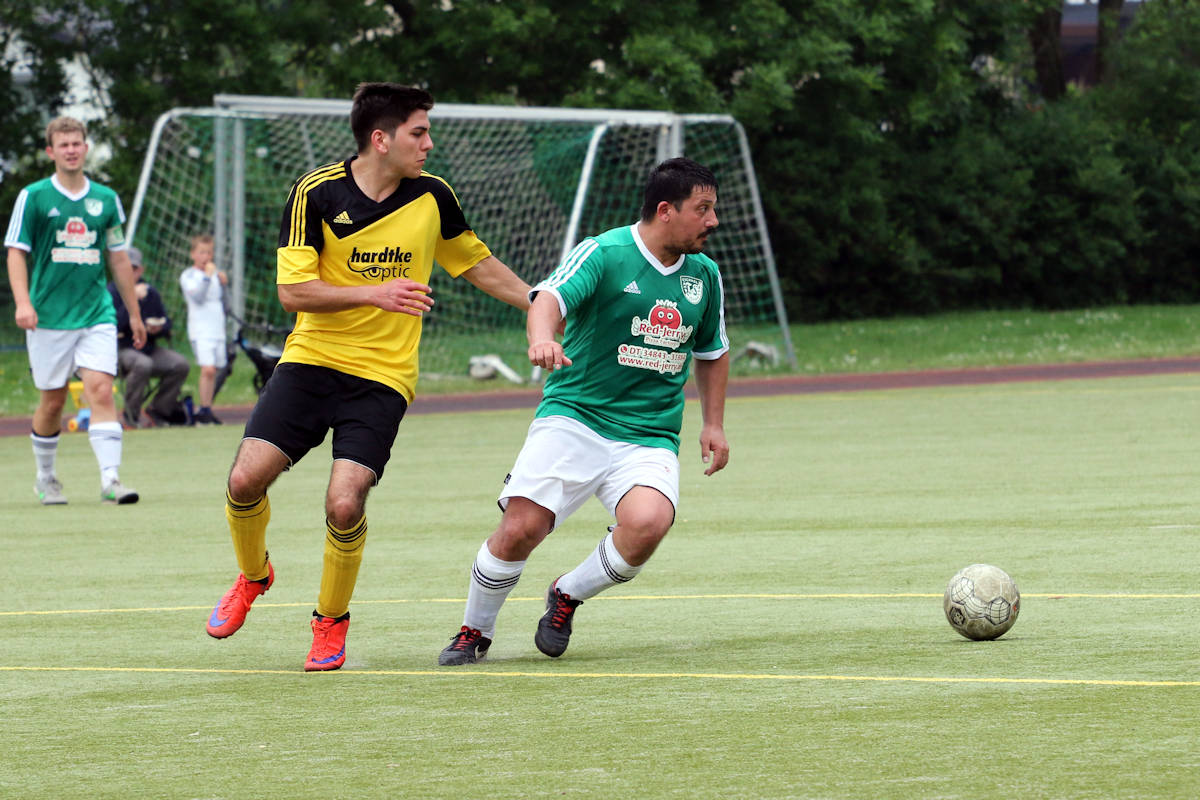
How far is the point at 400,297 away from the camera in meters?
6.02

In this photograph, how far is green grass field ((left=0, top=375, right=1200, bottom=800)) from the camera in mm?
4348

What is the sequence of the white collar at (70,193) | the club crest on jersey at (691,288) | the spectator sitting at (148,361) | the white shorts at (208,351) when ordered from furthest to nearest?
the white shorts at (208,351) < the spectator sitting at (148,361) < the white collar at (70,193) < the club crest on jersey at (691,288)

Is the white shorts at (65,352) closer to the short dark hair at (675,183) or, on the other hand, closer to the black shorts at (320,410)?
the black shorts at (320,410)

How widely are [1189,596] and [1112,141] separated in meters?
36.8

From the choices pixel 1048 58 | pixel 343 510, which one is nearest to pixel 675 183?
pixel 343 510

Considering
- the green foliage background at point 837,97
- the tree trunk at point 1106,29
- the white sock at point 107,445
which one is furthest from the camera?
the tree trunk at point 1106,29

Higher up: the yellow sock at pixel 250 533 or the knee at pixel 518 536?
the knee at pixel 518 536

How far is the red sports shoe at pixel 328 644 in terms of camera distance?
5988mm

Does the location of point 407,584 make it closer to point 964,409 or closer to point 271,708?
point 271,708

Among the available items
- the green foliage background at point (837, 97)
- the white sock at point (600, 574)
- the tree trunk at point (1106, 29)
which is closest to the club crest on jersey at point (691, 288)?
the white sock at point (600, 574)

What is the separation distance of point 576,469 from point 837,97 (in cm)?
3238

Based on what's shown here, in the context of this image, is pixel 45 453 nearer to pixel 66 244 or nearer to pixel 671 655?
pixel 66 244

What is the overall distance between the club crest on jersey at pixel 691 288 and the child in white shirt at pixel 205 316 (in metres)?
13.6

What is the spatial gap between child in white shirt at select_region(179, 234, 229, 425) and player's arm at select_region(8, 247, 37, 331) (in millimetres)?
8172
